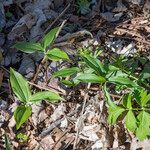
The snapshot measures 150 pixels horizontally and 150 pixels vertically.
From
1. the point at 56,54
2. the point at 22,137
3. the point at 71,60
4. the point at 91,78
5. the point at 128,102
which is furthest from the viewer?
the point at 71,60

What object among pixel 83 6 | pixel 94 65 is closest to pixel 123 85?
pixel 94 65

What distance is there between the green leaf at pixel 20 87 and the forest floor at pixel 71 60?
16.7 inches

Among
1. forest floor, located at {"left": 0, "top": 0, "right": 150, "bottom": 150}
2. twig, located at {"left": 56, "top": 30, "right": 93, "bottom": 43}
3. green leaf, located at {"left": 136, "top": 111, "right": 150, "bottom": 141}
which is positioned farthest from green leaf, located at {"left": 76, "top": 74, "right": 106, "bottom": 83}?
twig, located at {"left": 56, "top": 30, "right": 93, "bottom": 43}

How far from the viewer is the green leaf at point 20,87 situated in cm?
231

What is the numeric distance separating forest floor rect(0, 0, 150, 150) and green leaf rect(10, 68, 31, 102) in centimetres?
42

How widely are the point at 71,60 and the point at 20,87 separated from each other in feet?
2.31

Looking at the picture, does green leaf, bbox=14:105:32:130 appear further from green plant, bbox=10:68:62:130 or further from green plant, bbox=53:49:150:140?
green plant, bbox=53:49:150:140

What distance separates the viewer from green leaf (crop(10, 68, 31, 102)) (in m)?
2.31

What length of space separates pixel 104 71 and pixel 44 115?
666mm

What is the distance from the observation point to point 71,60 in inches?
116

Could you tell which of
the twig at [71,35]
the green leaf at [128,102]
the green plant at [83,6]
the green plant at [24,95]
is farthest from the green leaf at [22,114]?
the green plant at [83,6]

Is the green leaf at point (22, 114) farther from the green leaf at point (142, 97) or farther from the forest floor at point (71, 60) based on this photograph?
the green leaf at point (142, 97)

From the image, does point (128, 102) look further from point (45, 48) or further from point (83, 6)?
point (83, 6)

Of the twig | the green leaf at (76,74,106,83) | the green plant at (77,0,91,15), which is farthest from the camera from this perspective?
the green plant at (77,0,91,15)
